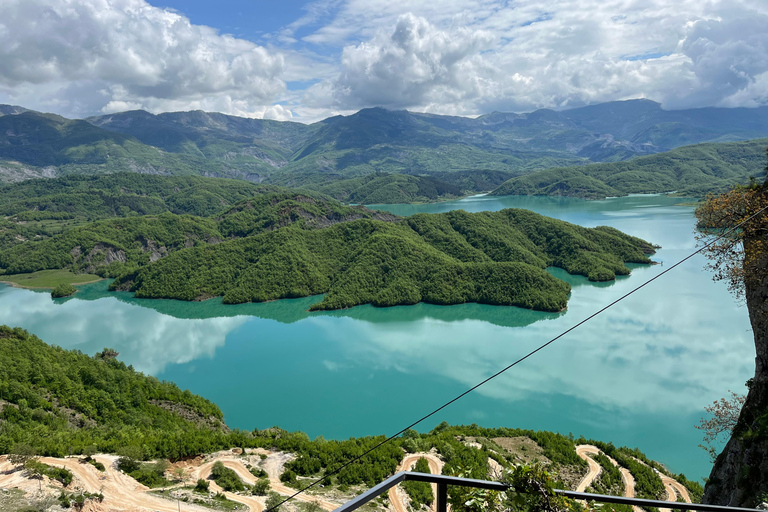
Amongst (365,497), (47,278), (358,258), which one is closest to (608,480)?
(365,497)

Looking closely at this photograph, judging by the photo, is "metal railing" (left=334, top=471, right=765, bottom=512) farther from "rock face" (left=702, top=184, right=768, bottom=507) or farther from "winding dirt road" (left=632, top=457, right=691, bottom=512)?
"winding dirt road" (left=632, top=457, right=691, bottom=512)

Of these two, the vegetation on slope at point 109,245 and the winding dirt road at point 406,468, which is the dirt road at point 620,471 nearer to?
the winding dirt road at point 406,468

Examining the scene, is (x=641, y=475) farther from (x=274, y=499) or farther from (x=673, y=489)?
(x=274, y=499)

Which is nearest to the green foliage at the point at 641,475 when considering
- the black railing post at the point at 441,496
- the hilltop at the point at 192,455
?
the hilltop at the point at 192,455

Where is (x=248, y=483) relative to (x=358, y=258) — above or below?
below

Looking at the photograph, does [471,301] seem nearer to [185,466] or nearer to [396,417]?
[396,417]

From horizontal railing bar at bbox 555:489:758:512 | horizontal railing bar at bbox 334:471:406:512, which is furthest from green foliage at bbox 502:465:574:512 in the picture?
horizontal railing bar at bbox 334:471:406:512

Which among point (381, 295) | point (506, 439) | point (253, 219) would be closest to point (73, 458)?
point (506, 439)
